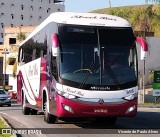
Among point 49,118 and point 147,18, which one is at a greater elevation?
point 147,18

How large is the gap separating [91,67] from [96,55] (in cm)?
47

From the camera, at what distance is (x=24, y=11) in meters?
132

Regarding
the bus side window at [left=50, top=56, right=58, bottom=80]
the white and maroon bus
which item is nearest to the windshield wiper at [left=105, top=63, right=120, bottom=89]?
the white and maroon bus

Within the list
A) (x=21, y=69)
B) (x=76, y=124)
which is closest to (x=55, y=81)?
(x=76, y=124)

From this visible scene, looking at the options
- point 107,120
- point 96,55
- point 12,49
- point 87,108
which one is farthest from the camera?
point 12,49

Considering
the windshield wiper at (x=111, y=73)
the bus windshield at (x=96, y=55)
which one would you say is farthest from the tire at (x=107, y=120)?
the windshield wiper at (x=111, y=73)

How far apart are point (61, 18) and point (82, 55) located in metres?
1.67

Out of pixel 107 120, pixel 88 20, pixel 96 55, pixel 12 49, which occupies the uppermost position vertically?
pixel 88 20

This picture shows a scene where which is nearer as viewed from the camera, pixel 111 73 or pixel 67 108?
pixel 67 108

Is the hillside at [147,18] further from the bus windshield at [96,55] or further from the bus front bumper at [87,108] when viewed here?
the bus front bumper at [87,108]

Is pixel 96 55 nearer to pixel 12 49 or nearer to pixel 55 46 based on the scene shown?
pixel 55 46

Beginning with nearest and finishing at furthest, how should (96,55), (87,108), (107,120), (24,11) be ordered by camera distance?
1. (87,108)
2. (96,55)
3. (107,120)
4. (24,11)

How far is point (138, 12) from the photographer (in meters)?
53.8

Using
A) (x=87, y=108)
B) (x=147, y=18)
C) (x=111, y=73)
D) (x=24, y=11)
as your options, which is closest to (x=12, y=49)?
(x=24, y=11)
